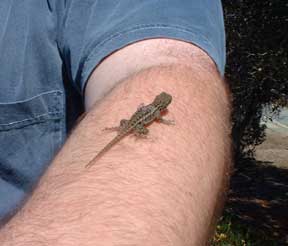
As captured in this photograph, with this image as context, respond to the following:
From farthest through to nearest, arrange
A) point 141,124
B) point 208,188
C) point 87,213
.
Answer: point 141,124
point 208,188
point 87,213

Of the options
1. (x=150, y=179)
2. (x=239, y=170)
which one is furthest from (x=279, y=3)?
(x=150, y=179)

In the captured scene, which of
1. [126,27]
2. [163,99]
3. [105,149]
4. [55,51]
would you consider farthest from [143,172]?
[55,51]

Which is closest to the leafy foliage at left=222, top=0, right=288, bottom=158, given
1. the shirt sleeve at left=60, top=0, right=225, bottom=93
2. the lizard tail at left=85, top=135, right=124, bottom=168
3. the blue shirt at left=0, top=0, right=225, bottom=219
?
the blue shirt at left=0, top=0, right=225, bottom=219

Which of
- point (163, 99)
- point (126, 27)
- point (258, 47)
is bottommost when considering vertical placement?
point (258, 47)

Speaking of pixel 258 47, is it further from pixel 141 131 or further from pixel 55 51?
pixel 141 131

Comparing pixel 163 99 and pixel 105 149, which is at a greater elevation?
pixel 163 99

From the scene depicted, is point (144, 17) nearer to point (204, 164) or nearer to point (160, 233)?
point (204, 164)

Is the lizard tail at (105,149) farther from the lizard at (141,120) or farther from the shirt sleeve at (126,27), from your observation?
the shirt sleeve at (126,27)
